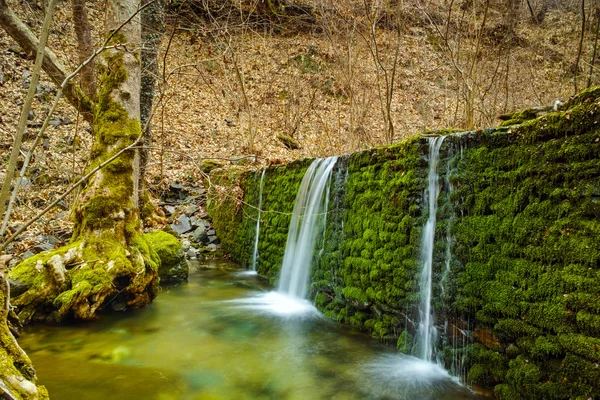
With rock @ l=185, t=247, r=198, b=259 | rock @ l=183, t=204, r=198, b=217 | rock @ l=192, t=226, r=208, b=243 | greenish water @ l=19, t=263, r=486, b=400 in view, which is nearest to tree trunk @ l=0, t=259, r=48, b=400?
greenish water @ l=19, t=263, r=486, b=400

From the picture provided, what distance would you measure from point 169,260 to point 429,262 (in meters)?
5.05

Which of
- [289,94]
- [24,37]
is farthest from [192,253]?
[289,94]

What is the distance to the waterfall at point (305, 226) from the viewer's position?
5.77 m

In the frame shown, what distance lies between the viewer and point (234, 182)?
32.8 ft

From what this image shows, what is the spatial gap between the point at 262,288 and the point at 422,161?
4149mm

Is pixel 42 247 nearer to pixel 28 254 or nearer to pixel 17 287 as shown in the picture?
pixel 28 254

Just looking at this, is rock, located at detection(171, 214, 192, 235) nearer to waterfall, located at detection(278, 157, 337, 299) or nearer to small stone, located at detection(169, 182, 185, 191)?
small stone, located at detection(169, 182, 185, 191)

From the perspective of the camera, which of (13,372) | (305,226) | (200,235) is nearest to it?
(13,372)

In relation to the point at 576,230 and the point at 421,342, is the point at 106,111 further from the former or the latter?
the point at 576,230

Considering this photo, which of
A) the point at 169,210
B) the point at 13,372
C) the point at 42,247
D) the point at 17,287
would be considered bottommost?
the point at 17,287

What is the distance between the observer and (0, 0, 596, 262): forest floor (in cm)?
930

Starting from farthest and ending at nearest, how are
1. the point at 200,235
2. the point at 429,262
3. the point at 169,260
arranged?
the point at 200,235, the point at 169,260, the point at 429,262

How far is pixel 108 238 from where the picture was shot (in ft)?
16.2

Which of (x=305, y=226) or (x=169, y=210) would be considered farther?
(x=169, y=210)
